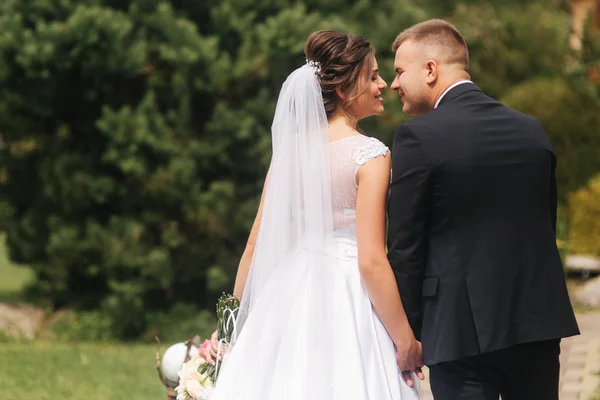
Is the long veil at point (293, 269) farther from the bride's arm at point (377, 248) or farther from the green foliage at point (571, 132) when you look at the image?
the green foliage at point (571, 132)

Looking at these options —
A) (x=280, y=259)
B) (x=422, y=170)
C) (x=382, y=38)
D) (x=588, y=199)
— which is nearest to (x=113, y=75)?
(x=382, y=38)

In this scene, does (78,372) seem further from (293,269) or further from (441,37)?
(441,37)

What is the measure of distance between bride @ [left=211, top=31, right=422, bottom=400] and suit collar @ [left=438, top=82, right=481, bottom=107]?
12.7 inches

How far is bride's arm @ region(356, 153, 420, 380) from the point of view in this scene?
3660 mm

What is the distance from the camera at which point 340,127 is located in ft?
13.0

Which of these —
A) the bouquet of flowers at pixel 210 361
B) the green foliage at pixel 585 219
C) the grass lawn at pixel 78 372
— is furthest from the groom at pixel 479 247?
the green foliage at pixel 585 219

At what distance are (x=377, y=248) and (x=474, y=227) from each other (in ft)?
1.31

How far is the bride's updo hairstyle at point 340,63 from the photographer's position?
3.91 m

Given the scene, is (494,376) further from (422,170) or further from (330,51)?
(330,51)

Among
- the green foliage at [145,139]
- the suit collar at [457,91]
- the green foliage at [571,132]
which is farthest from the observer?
the green foliage at [571,132]

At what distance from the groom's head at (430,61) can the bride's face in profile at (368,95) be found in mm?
245

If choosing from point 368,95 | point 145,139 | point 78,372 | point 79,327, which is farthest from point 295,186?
point 79,327

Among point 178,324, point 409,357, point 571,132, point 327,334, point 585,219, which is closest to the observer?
point 409,357

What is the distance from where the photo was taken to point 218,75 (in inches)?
442
